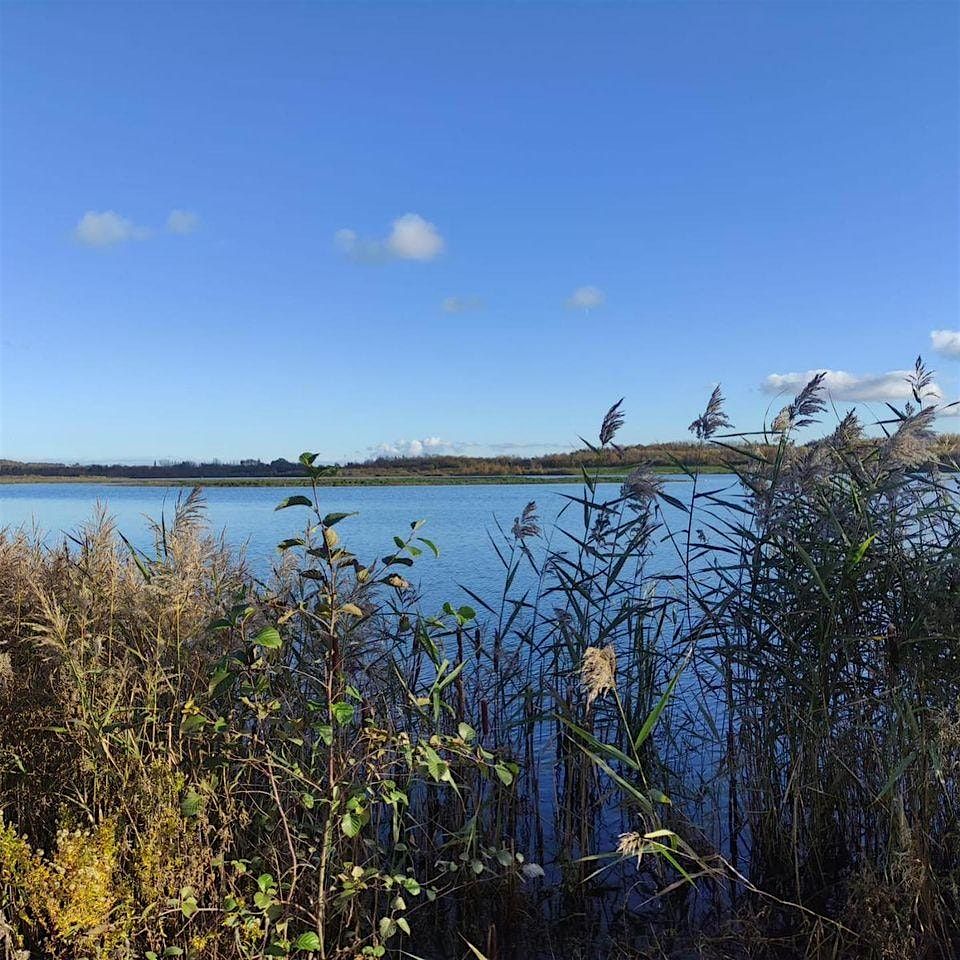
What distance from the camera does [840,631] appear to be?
3912 millimetres

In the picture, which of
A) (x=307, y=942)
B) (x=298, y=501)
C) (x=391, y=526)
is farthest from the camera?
(x=391, y=526)

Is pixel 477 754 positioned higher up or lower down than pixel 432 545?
lower down

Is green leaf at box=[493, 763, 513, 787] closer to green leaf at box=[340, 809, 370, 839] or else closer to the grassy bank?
the grassy bank

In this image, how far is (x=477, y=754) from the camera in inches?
132

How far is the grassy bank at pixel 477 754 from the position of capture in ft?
9.31

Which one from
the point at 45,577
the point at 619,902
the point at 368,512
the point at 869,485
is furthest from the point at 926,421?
the point at 368,512

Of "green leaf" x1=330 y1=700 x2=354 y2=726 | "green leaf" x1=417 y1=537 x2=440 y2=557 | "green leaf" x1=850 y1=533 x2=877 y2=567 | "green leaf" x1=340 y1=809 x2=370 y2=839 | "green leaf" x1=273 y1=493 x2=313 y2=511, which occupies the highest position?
"green leaf" x1=273 y1=493 x2=313 y2=511

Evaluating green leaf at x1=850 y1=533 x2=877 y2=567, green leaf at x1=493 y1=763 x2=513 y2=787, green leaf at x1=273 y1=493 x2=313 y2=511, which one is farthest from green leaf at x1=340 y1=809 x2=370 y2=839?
green leaf at x1=850 y1=533 x2=877 y2=567

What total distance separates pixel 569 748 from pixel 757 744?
42.4 inches

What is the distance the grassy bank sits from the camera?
2.84m

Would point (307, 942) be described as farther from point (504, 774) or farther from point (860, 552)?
point (860, 552)

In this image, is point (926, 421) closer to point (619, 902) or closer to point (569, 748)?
point (569, 748)

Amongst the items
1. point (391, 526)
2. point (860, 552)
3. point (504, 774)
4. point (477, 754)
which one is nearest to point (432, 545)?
point (504, 774)

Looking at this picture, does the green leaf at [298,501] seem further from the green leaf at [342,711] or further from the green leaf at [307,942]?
the green leaf at [307,942]
